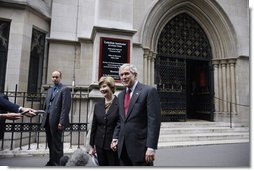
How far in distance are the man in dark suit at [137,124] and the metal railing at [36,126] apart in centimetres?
260

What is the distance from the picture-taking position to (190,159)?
387 centimetres

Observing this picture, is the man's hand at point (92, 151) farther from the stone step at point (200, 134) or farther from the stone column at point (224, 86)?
the stone column at point (224, 86)

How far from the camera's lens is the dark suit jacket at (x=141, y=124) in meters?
2.03

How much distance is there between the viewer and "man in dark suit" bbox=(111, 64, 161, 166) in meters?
2.03

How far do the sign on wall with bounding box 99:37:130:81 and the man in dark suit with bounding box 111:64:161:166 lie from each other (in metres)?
2.55

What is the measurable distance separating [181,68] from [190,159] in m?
4.36

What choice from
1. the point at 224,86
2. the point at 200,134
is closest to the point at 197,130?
the point at 200,134

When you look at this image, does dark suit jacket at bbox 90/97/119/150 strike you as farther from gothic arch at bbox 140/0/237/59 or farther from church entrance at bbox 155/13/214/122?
church entrance at bbox 155/13/214/122

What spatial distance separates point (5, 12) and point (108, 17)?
273 centimetres

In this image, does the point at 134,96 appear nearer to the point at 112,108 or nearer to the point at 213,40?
the point at 112,108

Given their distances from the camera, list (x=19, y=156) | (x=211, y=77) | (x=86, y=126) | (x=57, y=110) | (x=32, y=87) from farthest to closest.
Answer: (x=211, y=77) → (x=32, y=87) → (x=86, y=126) → (x=19, y=156) → (x=57, y=110)

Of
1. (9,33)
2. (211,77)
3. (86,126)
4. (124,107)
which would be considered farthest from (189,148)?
(9,33)

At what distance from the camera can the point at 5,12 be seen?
5.27 m

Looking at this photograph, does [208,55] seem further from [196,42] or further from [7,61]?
[7,61]
